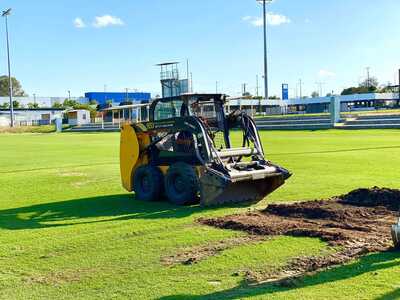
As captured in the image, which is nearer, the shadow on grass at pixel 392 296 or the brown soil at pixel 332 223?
the shadow on grass at pixel 392 296

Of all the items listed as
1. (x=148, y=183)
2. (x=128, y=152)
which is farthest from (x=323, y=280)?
(x=128, y=152)

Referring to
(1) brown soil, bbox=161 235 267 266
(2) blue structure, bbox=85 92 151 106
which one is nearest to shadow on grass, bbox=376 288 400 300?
(1) brown soil, bbox=161 235 267 266

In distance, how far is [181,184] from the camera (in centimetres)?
→ 1104

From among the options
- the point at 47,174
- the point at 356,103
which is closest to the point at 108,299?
the point at 47,174

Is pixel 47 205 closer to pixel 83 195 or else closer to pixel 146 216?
pixel 83 195

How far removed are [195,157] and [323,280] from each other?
220 inches

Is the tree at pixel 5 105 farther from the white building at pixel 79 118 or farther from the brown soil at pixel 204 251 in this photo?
the brown soil at pixel 204 251

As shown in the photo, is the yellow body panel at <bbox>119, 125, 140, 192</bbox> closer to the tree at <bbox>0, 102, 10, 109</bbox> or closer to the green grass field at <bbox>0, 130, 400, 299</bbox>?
the green grass field at <bbox>0, 130, 400, 299</bbox>

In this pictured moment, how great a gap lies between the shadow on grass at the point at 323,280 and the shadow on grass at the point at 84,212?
404 centimetres

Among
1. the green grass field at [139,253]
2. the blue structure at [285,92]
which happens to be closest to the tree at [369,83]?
the blue structure at [285,92]

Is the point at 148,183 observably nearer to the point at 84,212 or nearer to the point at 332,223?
the point at 84,212

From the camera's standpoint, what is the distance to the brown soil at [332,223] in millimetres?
6449

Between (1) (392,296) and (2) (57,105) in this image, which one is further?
(2) (57,105)

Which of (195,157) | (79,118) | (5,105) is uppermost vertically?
(5,105)
